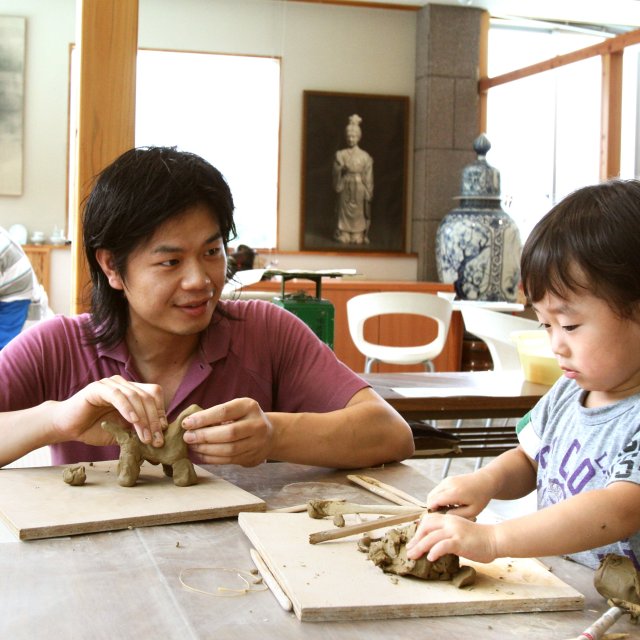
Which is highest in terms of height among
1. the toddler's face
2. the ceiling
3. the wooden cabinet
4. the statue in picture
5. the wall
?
the ceiling

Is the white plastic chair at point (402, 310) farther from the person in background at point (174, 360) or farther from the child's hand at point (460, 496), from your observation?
the child's hand at point (460, 496)

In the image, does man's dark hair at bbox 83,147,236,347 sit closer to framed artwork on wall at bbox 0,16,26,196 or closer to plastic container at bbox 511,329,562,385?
plastic container at bbox 511,329,562,385

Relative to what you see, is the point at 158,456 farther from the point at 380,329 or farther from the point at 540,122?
the point at 540,122

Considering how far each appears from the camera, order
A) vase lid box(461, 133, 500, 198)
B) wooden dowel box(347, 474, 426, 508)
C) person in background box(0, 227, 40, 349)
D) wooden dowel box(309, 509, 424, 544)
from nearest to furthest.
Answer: wooden dowel box(309, 509, 424, 544) < wooden dowel box(347, 474, 426, 508) < person in background box(0, 227, 40, 349) < vase lid box(461, 133, 500, 198)

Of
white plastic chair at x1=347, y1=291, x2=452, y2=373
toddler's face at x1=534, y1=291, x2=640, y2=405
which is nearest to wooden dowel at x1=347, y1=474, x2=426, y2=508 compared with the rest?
toddler's face at x1=534, y1=291, x2=640, y2=405

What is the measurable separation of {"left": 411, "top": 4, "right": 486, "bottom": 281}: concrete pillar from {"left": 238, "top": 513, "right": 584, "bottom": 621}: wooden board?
734 cm

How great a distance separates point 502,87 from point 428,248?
5.40ft

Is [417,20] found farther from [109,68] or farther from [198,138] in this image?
[109,68]

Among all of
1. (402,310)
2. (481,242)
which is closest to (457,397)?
(402,310)

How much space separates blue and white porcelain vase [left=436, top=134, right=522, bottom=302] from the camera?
7508 mm

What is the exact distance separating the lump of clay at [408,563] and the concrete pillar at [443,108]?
737 centimetres

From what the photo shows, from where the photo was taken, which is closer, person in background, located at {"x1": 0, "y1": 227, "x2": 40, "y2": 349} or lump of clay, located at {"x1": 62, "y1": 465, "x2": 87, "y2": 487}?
lump of clay, located at {"x1": 62, "y1": 465, "x2": 87, "y2": 487}

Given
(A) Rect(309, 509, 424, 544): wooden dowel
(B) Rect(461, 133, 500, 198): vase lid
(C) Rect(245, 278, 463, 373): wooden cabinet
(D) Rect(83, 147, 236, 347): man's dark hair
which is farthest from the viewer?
(B) Rect(461, 133, 500, 198): vase lid

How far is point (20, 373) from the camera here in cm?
177
